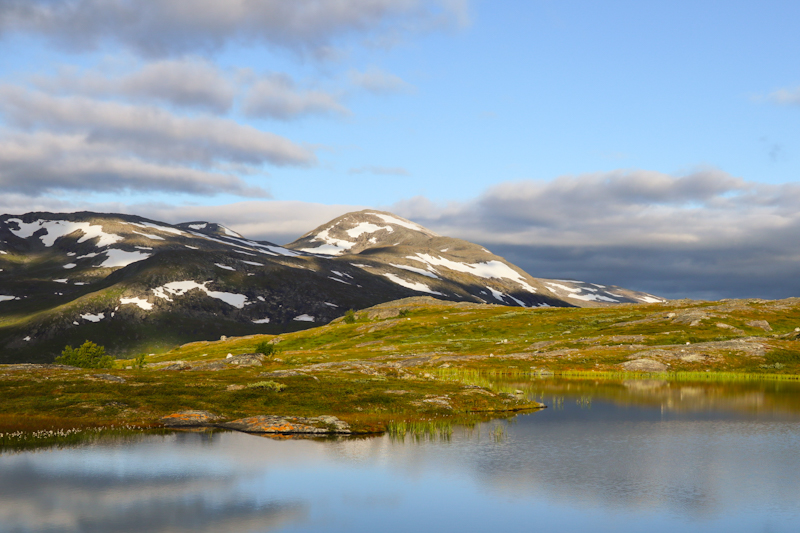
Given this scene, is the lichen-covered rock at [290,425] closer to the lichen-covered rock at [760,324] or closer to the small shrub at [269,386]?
the small shrub at [269,386]

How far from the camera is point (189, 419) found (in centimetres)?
4481

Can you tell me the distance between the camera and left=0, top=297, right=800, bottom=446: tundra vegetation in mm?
47719

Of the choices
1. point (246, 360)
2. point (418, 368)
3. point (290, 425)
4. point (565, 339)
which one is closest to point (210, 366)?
point (246, 360)

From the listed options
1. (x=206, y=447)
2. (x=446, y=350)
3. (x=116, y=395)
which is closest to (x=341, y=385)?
(x=116, y=395)

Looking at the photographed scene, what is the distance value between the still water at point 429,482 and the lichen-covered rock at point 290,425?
7.15 feet

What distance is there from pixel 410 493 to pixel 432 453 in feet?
28.8

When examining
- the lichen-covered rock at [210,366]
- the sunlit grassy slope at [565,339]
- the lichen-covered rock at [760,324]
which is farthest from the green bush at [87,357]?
the lichen-covered rock at [760,324]

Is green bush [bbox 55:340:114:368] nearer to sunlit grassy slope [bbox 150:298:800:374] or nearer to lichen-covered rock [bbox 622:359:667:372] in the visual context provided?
sunlit grassy slope [bbox 150:298:800:374]

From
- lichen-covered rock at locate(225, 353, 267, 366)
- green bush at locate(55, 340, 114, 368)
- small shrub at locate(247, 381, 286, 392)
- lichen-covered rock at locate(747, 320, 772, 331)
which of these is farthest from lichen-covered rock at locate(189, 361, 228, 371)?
lichen-covered rock at locate(747, 320, 772, 331)

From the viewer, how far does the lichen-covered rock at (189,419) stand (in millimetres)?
44159

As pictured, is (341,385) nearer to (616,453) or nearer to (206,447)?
(206,447)

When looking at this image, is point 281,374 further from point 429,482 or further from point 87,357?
point 429,482

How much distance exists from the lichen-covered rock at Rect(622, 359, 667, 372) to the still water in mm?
44471

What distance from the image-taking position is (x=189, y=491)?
27.2 metres
